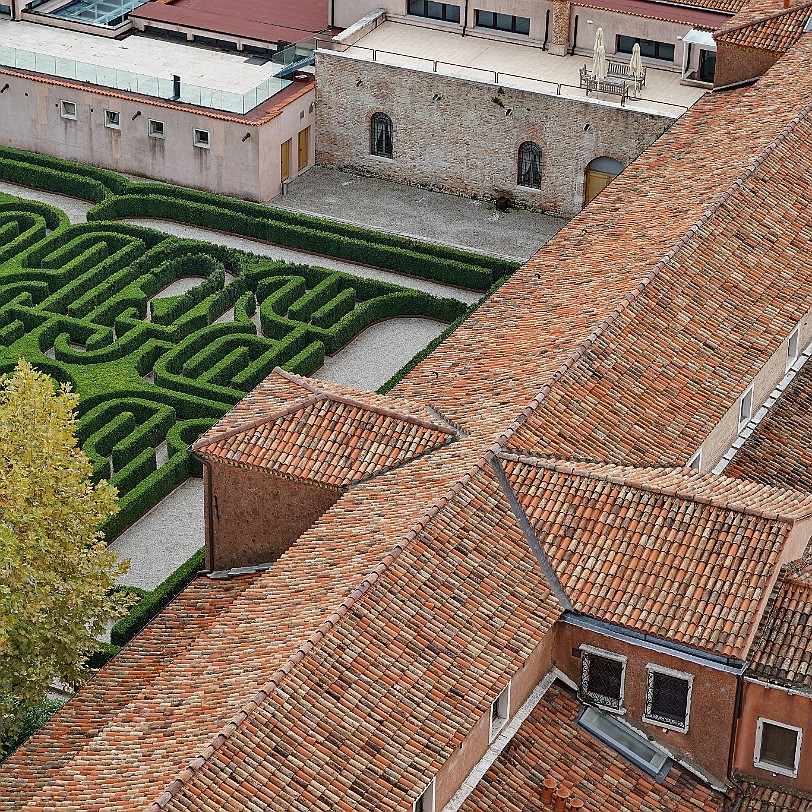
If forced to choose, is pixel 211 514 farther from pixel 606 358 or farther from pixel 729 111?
pixel 729 111

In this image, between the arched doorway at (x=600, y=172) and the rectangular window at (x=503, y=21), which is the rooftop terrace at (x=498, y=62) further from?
the arched doorway at (x=600, y=172)

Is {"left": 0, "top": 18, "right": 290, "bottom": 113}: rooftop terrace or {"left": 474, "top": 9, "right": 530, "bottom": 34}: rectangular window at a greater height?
{"left": 474, "top": 9, "right": 530, "bottom": 34}: rectangular window

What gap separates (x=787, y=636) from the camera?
3447 cm

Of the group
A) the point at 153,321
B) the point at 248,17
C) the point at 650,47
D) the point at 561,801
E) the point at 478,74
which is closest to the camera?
the point at 561,801

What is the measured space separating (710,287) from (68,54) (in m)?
33.9

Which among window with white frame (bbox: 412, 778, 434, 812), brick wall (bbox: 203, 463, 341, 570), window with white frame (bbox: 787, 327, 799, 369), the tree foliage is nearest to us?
window with white frame (bbox: 412, 778, 434, 812)

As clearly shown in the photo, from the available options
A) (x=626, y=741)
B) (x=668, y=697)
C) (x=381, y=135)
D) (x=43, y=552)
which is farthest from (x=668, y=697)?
(x=381, y=135)

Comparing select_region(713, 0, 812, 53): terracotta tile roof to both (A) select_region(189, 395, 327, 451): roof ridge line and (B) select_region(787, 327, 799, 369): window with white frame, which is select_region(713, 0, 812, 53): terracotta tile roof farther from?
(A) select_region(189, 395, 327, 451): roof ridge line

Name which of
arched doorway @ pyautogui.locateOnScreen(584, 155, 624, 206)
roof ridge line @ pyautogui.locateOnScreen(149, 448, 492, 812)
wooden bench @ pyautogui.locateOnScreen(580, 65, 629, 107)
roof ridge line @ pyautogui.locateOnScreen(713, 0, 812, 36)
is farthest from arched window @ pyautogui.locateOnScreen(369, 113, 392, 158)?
roof ridge line @ pyautogui.locateOnScreen(149, 448, 492, 812)

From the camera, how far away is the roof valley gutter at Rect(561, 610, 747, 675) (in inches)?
1336

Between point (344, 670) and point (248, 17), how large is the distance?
4310 centimetres

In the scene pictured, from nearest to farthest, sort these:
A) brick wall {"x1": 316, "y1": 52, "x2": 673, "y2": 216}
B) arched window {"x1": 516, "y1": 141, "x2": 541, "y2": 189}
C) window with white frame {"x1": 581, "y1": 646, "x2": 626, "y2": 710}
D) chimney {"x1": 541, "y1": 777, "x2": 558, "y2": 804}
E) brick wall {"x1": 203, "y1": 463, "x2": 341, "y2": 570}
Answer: chimney {"x1": 541, "y1": 777, "x2": 558, "y2": 804}
window with white frame {"x1": 581, "y1": 646, "x2": 626, "y2": 710}
brick wall {"x1": 203, "y1": 463, "x2": 341, "y2": 570}
brick wall {"x1": 316, "y1": 52, "x2": 673, "y2": 216}
arched window {"x1": 516, "y1": 141, "x2": 541, "y2": 189}

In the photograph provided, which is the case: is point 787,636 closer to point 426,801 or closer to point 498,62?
point 426,801

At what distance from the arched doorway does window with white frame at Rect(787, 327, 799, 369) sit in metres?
18.5
